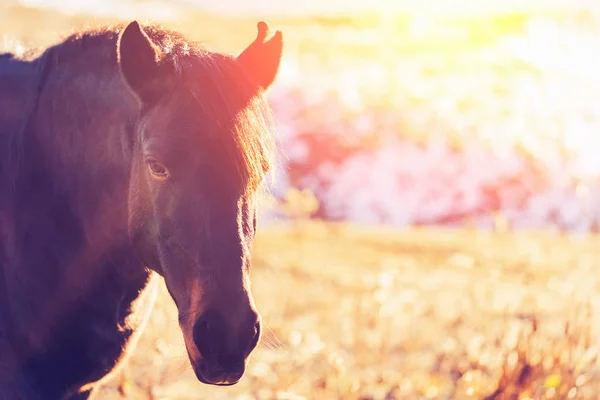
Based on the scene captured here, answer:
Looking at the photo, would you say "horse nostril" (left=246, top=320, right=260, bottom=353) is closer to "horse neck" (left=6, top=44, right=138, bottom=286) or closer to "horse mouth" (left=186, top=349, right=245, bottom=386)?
"horse mouth" (left=186, top=349, right=245, bottom=386)

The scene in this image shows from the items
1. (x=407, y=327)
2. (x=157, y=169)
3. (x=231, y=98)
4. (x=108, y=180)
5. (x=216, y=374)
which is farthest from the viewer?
(x=407, y=327)

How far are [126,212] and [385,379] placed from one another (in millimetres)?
3342

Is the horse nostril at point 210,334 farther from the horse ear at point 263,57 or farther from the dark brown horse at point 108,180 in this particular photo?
the horse ear at point 263,57

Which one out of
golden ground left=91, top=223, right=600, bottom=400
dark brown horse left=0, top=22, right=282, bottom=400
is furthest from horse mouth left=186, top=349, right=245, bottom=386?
golden ground left=91, top=223, right=600, bottom=400

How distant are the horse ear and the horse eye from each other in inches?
29.3

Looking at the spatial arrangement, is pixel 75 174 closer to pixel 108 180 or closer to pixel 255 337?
pixel 108 180

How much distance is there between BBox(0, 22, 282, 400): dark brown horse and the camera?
2781 millimetres

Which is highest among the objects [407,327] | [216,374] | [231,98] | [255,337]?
[231,98]

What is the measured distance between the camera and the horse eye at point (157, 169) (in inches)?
109

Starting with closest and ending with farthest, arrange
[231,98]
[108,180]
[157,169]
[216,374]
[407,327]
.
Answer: [216,374]
[157,169]
[231,98]
[108,180]
[407,327]

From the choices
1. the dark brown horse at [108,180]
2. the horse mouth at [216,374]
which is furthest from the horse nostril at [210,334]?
the dark brown horse at [108,180]

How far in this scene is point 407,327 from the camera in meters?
8.31

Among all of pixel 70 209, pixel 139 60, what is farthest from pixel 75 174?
pixel 139 60

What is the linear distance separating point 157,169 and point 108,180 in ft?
2.01
